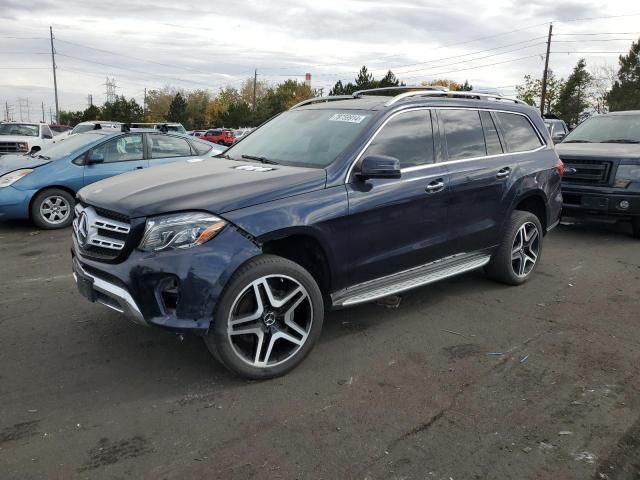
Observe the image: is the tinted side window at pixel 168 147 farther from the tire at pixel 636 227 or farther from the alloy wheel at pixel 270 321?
the tire at pixel 636 227

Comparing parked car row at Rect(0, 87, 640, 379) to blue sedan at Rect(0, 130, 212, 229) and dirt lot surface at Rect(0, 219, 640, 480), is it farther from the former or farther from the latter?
blue sedan at Rect(0, 130, 212, 229)

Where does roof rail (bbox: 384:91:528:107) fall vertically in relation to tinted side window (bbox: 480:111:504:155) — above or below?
above

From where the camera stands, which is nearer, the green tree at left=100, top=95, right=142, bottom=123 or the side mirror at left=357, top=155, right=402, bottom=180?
the side mirror at left=357, top=155, right=402, bottom=180

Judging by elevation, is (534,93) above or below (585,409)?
above

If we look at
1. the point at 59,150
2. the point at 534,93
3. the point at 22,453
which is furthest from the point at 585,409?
the point at 534,93

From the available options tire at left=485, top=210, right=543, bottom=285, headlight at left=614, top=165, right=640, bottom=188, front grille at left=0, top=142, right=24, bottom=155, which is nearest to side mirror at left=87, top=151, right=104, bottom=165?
tire at left=485, top=210, right=543, bottom=285

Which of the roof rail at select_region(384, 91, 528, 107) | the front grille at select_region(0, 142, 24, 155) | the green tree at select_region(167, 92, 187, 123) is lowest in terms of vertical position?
the front grille at select_region(0, 142, 24, 155)

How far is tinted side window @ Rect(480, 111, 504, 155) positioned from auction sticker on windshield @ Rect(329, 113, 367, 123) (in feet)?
4.85

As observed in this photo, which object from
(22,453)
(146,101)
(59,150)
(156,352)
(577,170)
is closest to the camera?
(22,453)

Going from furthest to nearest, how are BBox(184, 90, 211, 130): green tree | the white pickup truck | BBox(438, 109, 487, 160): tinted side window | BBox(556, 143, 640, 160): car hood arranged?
BBox(184, 90, 211, 130): green tree, the white pickup truck, BBox(556, 143, 640, 160): car hood, BBox(438, 109, 487, 160): tinted side window

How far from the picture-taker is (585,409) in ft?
10.7

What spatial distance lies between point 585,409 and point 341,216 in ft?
6.41

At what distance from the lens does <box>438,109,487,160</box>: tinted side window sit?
4.72 metres

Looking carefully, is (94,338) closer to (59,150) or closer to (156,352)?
(156,352)
